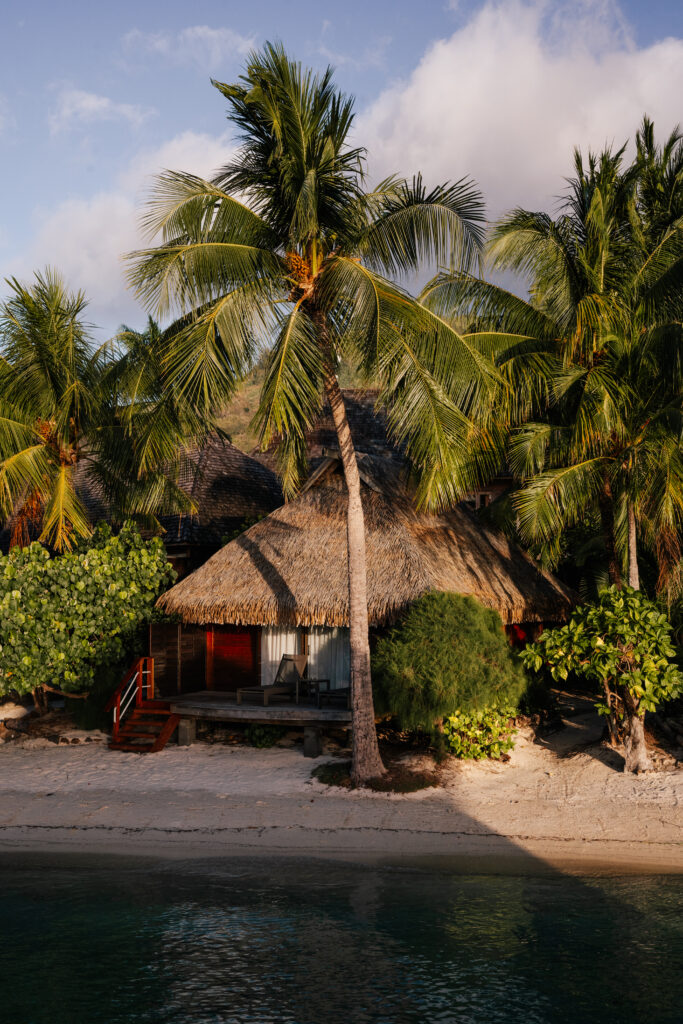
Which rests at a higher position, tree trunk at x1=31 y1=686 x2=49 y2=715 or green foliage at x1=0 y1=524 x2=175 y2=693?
green foliage at x1=0 y1=524 x2=175 y2=693

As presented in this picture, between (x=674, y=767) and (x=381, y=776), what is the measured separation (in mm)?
4310

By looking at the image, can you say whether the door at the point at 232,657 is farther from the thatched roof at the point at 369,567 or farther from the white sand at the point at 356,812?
the white sand at the point at 356,812

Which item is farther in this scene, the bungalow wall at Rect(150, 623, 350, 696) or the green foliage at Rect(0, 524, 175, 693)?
the bungalow wall at Rect(150, 623, 350, 696)

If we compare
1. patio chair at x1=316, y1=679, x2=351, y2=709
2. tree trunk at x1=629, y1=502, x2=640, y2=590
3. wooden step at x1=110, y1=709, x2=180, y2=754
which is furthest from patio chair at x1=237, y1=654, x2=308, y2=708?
tree trunk at x1=629, y1=502, x2=640, y2=590

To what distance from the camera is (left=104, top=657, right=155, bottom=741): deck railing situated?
15883mm

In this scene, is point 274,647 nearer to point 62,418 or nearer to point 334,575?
point 334,575

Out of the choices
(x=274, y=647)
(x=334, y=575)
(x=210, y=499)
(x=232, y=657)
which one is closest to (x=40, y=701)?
(x=232, y=657)

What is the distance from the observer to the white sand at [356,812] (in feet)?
37.5

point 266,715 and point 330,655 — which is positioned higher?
point 330,655

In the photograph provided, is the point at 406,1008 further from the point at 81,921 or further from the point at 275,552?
the point at 275,552

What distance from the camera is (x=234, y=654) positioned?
17.9 metres

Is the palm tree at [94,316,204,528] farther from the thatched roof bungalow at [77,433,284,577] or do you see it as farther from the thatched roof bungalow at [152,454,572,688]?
the thatched roof bungalow at [152,454,572,688]

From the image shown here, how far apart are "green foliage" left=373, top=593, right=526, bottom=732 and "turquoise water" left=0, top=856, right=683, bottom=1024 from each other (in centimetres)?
268

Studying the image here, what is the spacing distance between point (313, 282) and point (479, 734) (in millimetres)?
7102
